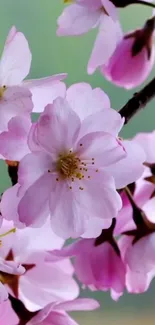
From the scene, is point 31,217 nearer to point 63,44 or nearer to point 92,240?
point 92,240

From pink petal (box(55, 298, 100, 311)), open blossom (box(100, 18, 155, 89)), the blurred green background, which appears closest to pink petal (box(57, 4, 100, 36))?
open blossom (box(100, 18, 155, 89))

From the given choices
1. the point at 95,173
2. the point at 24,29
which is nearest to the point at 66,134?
the point at 95,173

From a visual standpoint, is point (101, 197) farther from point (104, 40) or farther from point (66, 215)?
point (104, 40)

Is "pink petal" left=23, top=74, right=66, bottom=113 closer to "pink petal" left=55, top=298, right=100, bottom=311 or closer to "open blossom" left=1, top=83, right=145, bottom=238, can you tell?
"open blossom" left=1, top=83, right=145, bottom=238

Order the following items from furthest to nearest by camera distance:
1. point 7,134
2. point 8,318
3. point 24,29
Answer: point 24,29, point 8,318, point 7,134

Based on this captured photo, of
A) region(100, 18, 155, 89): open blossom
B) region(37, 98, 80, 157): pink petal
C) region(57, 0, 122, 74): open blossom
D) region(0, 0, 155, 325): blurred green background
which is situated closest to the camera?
region(37, 98, 80, 157): pink petal

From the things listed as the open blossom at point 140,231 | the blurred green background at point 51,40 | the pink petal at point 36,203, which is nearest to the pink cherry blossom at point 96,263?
the open blossom at point 140,231
